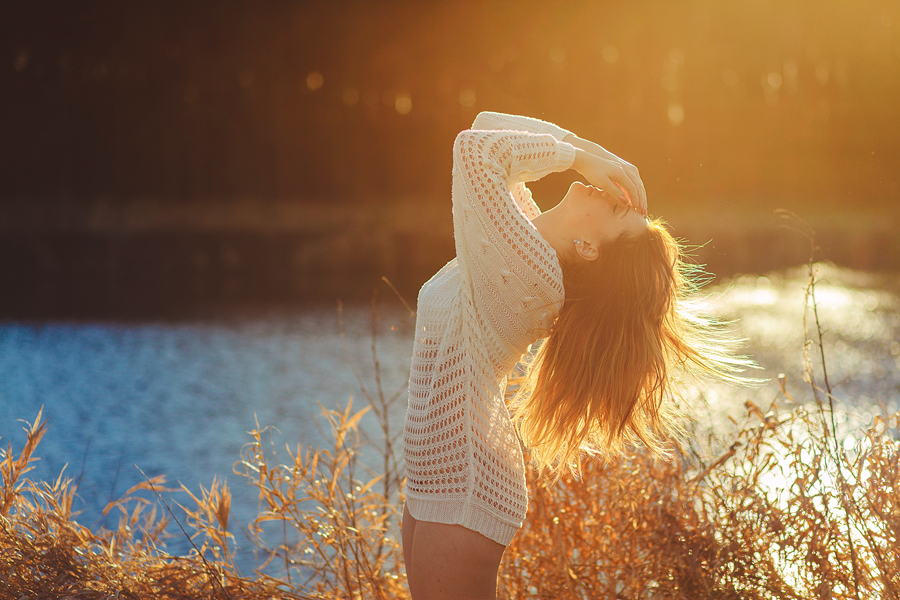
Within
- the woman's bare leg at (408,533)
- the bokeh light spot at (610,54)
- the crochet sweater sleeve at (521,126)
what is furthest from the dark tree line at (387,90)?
the woman's bare leg at (408,533)

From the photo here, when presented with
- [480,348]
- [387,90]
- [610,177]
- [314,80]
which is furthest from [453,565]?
[314,80]

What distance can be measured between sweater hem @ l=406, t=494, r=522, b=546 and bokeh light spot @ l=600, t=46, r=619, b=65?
60.4ft

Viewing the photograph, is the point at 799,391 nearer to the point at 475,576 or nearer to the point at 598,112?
the point at 598,112

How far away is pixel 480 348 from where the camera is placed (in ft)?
5.83

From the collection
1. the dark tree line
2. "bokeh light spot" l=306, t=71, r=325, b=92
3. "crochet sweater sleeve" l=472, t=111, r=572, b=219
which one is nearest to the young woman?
"crochet sweater sleeve" l=472, t=111, r=572, b=219

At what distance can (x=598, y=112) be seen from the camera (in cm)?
1742

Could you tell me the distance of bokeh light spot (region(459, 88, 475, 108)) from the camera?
64.0ft

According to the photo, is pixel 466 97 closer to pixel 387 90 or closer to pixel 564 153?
pixel 387 90

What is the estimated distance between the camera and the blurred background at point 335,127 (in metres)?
15.5

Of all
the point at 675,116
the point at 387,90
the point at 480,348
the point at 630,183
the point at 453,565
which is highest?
the point at 387,90

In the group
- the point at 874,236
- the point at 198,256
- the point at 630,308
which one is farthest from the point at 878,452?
the point at 198,256

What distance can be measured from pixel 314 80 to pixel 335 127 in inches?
62.4

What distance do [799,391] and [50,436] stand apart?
34.4 ft

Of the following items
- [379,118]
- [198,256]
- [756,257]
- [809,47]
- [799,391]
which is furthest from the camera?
[198,256]
